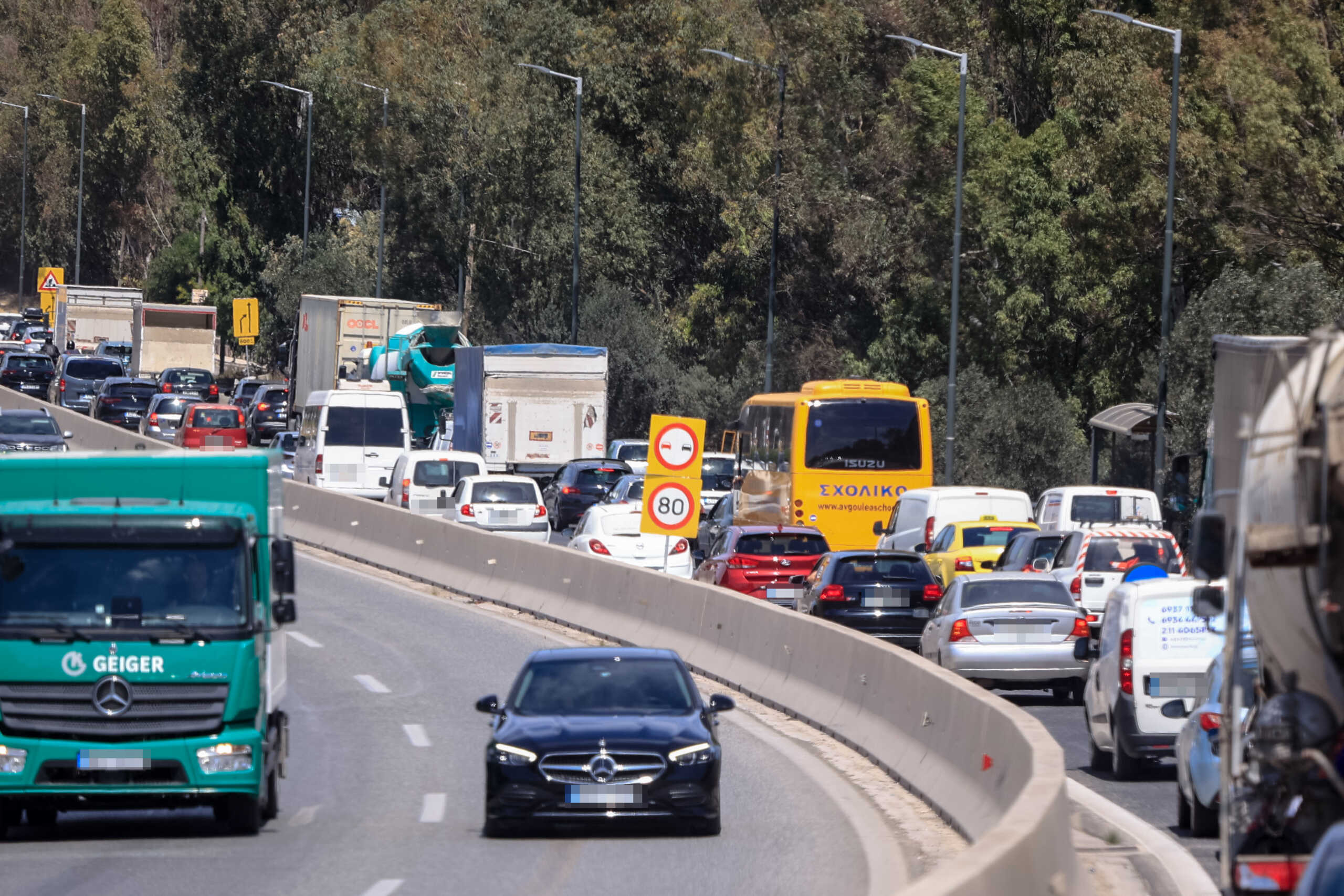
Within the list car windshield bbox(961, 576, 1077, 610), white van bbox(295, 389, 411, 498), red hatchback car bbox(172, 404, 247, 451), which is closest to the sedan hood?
car windshield bbox(961, 576, 1077, 610)

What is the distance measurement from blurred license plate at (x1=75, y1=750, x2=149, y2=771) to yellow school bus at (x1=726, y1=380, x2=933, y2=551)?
23.8m

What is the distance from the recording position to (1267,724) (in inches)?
282

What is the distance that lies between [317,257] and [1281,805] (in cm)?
8524

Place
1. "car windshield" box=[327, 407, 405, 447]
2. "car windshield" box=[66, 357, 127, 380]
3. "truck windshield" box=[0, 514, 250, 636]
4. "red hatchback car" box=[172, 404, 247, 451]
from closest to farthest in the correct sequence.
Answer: "truck windshield" box=[0, 514, 250, 636] → "car windshield" box=[327, 407, 405, 447] → "red hatchback car" box=[172, 404, 247, 451] → "car windshield" box=[66, 357, 127, 380]

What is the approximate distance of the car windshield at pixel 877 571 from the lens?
23953mm

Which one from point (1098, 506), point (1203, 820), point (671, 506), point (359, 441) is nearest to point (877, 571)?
point (671, 506)

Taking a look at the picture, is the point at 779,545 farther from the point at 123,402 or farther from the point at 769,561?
the point at 123,402

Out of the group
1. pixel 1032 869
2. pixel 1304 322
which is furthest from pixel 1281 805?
pixel 1304 322

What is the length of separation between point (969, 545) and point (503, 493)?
9.15 metres

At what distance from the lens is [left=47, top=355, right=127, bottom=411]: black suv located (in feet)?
220

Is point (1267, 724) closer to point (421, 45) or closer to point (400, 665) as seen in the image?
point (400, 665)

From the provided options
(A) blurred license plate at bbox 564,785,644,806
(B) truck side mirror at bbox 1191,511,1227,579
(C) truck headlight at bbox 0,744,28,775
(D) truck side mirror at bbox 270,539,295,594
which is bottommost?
(A) blurred license plate at bbox 564,785,644,806

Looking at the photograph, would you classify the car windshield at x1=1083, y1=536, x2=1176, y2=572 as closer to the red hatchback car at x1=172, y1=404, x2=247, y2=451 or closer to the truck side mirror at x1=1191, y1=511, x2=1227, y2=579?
the truck side mirror at x1=1191, y1=511, x2=1227, y2=579

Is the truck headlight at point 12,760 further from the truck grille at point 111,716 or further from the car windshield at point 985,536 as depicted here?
the car windshield at point 985,536
